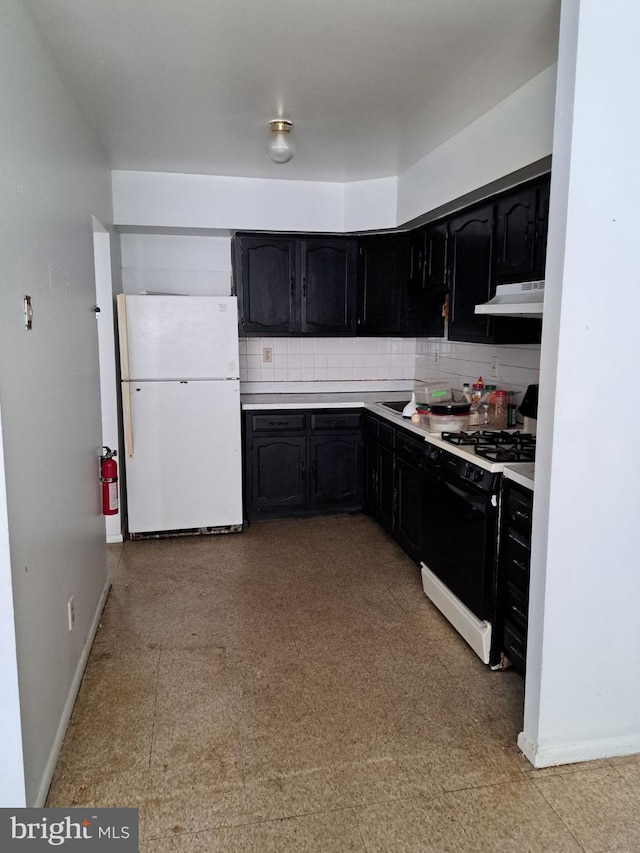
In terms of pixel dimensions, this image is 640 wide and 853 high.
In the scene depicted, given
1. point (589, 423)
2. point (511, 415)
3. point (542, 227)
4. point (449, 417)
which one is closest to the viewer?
point (589, 423)

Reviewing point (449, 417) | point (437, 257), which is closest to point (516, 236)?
point (449, 417)

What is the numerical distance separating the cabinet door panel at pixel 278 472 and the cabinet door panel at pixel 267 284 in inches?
32.6

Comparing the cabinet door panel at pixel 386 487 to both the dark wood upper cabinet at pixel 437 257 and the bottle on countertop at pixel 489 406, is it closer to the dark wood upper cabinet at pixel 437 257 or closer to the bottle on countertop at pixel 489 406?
the bottle on countertop at pixel 489 406

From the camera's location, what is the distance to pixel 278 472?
4.55 meters

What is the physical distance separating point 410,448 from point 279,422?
1.17m

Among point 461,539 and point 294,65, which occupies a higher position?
point 294,65

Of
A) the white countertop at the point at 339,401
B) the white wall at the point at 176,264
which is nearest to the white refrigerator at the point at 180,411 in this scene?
the white countertop at the point at 339,401

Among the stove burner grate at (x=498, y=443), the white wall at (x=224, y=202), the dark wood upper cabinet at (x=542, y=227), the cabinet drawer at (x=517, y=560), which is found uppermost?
the white wall at (x=224, y=202)

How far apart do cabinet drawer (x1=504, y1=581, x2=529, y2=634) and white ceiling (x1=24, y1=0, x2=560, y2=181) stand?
2.05 meters

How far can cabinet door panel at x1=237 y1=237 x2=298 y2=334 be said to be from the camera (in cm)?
448

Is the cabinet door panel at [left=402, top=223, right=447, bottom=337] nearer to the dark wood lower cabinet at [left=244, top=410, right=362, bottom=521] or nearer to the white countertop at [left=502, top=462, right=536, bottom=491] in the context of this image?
the dark wood lower cabinet at [left=244, top=410, right=362, bottom=521]

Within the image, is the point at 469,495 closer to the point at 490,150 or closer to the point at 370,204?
the point at 490,150

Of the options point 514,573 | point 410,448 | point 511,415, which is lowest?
point 514,573

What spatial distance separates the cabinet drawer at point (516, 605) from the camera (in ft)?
7.95
